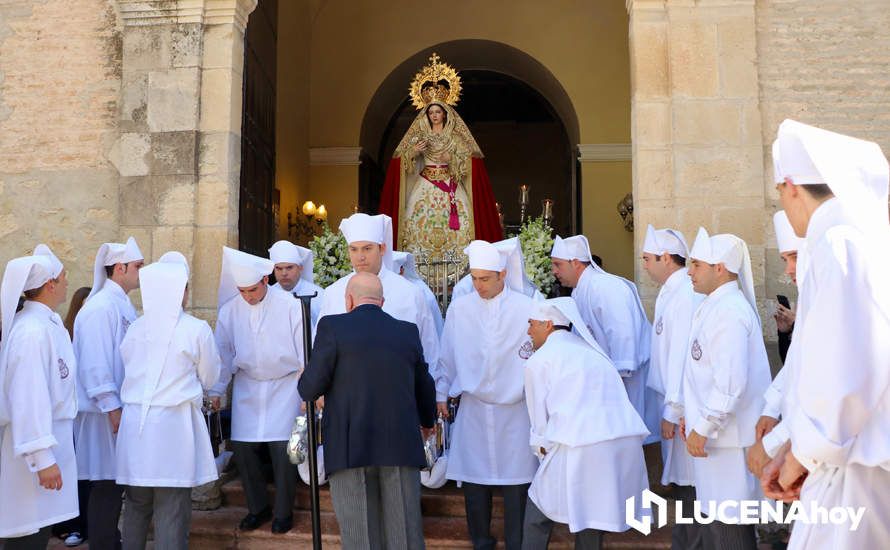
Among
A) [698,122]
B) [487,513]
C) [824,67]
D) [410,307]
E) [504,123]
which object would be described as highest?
[504,123]

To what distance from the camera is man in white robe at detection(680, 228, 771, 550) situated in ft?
12.8

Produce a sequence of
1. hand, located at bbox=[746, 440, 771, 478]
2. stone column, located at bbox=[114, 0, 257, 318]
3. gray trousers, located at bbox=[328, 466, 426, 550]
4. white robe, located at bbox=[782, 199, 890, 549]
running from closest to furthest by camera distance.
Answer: white robe, located at bbox=[782, 199, 890, 549] → hand, located at bbox=[746, 440, 771, 478] → gray trousers, located at bbox=[328, 466, 426, 550] → stone column, located at bbox=[114, 0, 257, 318]

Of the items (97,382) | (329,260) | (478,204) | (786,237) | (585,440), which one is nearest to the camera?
(585,440)

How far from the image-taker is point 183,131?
6.57 meters

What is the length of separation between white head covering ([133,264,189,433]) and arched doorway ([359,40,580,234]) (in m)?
7.50

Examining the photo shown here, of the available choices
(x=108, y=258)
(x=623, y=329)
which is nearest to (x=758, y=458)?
A: (x=623, y=329)

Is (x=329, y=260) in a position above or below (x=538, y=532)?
above

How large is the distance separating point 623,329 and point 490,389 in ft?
3.75

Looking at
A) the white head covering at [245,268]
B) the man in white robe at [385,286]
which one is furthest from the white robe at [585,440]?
the white head covering at [245,268]

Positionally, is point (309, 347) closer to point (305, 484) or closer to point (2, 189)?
point (305, 484)

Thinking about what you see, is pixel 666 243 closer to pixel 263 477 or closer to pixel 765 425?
pixel 765 425

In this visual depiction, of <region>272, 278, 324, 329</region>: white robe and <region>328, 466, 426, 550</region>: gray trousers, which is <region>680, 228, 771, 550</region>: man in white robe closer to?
<region>328, 466, 426, 550</region>: gray trousers

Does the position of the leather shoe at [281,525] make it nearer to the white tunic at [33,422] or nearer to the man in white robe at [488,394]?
the man in white robe at [488,394]

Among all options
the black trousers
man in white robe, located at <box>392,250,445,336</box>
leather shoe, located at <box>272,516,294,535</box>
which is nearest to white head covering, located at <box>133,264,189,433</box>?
leather shoe, located at <box>272,516,294,535</box>
